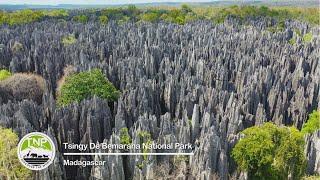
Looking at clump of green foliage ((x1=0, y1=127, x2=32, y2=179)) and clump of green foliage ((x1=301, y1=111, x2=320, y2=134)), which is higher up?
clump of green foliage ((x1=0, y1=127, x2=32, y2=179))

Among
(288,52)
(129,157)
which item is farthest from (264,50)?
(129,157)

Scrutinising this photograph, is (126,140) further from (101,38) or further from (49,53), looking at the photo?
(101,38)

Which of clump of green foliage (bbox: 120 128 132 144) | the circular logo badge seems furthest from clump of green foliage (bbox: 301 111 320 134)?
the circular logo badge

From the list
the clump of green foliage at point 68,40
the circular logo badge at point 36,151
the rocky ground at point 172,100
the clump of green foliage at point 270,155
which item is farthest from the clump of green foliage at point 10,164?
the clump of green foliage at point 68,40

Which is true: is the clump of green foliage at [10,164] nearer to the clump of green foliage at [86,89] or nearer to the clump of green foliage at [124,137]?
the clump of green foliage at [124,137]

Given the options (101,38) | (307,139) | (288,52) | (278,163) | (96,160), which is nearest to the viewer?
(96,160)

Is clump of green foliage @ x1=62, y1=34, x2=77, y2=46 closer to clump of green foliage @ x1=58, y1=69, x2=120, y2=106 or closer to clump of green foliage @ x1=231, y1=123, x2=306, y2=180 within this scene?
clump of green foliage @ x1=58, y1=69, x2=120, y2=106
